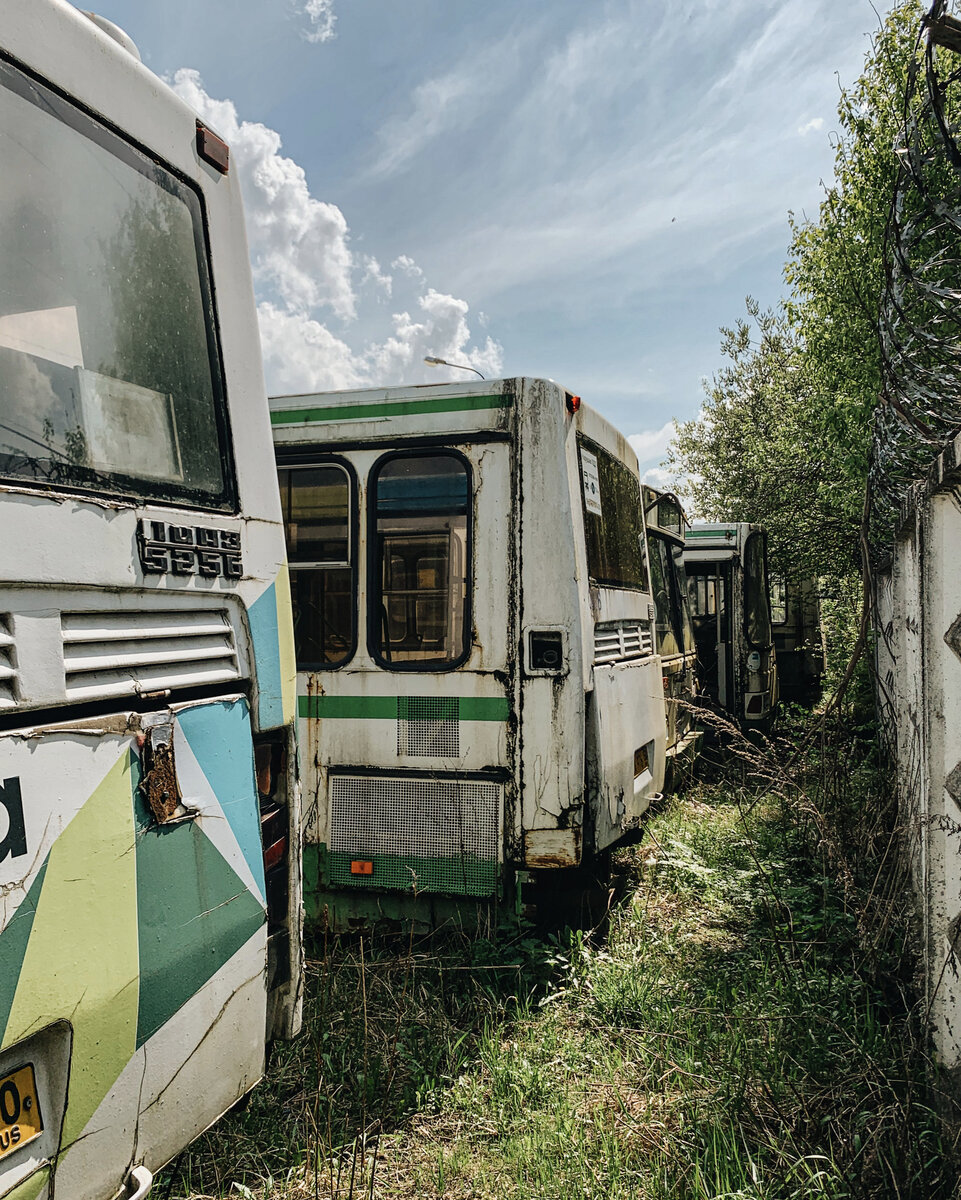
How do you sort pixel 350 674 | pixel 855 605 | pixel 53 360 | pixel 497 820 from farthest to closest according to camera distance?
pixel 855 605 < pixel 350 674 < pixel 497 820 < pixel 53 360

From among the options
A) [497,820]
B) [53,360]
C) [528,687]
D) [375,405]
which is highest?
[375,405]

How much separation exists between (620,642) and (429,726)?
1376 millimetres

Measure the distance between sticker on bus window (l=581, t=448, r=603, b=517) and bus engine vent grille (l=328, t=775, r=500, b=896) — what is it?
1.66 metres

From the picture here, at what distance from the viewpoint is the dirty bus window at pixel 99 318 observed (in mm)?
1790

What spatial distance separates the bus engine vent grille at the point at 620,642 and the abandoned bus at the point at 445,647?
1.8 inches

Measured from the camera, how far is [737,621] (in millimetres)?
10656

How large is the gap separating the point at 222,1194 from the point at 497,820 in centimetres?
198

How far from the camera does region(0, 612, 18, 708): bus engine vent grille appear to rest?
5.35 feet

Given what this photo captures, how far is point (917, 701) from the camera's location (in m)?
3.34

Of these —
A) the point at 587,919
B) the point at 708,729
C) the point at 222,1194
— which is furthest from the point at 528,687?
the point at 708,729

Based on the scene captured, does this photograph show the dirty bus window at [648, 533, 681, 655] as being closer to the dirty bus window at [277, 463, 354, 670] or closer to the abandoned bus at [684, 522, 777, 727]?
Result: the abandoned bus at [684, 522, 777, 727]

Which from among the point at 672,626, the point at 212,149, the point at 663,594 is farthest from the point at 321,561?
the point at 672,626

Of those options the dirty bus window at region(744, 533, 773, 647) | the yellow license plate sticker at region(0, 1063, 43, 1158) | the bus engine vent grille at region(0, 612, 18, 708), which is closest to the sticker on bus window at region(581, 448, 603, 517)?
the bus engine vent grille at region(0, 612, 18, 708)

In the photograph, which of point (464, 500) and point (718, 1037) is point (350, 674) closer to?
point (464, 500)
